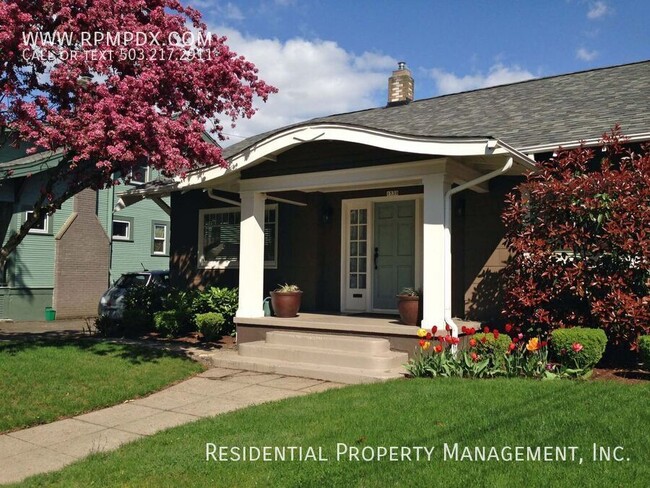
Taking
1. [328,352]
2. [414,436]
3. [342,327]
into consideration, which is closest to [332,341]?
[328,352]

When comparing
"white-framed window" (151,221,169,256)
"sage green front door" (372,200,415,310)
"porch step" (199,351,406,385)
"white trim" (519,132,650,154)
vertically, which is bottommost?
"porch step" (199,351,406,385)

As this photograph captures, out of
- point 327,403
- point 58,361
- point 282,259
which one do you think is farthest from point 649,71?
point 58,361

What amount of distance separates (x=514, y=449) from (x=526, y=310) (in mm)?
4288

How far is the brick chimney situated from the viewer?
15.5 meters

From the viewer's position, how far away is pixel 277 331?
9.76m

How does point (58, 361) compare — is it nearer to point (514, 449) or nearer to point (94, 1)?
point (94, 1)

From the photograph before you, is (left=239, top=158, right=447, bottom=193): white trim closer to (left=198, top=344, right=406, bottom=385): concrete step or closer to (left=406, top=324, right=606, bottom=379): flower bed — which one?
(left=406, top=324, right=606, bottom=379): flower bed

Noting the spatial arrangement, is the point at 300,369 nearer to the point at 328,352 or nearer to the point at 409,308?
the point at 328,352

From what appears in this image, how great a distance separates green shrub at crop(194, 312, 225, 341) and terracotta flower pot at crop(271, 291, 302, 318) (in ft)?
4.04

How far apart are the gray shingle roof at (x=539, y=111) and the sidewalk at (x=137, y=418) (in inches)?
155

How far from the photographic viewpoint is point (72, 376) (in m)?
7.67

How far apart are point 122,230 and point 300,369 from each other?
17251mm

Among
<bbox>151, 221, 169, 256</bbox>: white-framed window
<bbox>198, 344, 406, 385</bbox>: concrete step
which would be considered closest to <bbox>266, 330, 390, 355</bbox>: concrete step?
<bbox>198, 344, 406, 385</bbox>: concrete step

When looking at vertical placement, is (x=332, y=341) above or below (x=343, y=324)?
below
